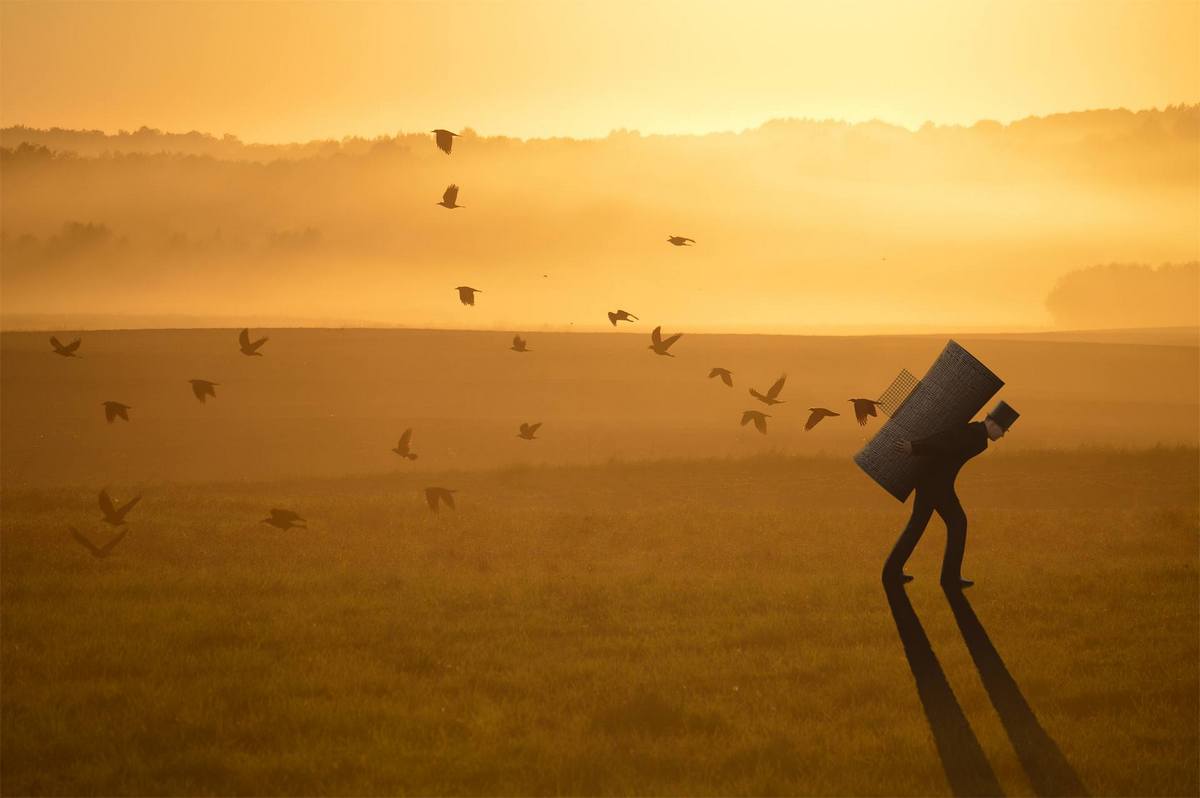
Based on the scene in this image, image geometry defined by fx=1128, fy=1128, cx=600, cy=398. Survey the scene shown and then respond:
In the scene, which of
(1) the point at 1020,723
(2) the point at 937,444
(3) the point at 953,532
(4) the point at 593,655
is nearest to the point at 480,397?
(4) the point at 593,655

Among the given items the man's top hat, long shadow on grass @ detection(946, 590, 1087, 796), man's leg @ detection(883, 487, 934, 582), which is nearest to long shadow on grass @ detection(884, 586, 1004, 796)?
man's leg @ detection(883, 487, 934, 582)

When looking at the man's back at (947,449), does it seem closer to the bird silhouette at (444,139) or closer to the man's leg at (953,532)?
the man's leg at (953,532)

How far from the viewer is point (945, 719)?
12461mm

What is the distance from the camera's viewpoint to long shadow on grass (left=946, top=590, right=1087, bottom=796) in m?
10.9

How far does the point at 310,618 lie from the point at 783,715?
7.41 m

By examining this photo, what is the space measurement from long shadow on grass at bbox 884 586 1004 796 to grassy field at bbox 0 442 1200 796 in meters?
0.04

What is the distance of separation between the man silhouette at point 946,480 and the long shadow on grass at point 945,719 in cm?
54

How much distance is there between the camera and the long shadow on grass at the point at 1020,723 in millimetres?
10914

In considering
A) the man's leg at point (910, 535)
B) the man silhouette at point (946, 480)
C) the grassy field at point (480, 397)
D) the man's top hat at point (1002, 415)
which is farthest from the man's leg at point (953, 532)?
the grassy field at point (480, 397)

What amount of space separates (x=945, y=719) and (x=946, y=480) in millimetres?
2634

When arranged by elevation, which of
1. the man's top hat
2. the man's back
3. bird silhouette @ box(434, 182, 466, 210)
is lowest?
the man's back

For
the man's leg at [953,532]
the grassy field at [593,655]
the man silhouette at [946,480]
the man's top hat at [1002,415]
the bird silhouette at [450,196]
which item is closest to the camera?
the grassy field at [593,655]

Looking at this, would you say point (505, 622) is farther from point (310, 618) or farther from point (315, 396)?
point (315, 396)

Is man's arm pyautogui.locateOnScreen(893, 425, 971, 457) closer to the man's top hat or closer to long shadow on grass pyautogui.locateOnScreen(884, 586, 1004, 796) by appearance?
the man's top hat
